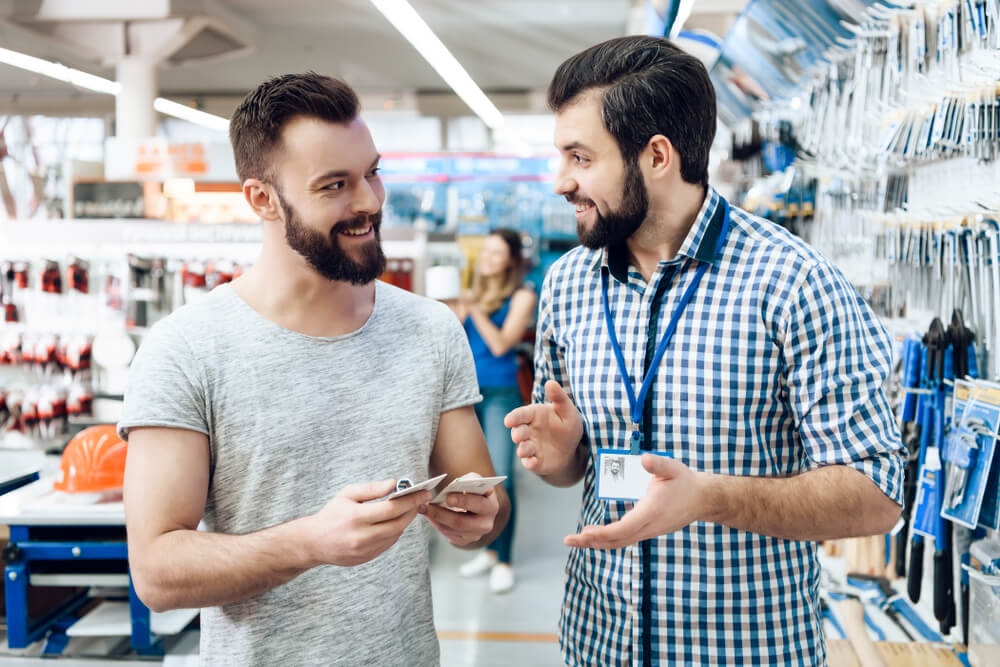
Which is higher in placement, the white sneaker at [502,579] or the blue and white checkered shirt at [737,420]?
the blue and white checkered shirt at [737,420]

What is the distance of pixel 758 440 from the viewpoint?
4.96ft

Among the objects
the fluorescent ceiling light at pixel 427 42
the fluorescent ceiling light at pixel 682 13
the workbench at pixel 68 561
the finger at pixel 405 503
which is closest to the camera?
the finger at pixel 405 503

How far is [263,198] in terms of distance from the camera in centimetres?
167

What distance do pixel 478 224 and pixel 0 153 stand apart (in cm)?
1301

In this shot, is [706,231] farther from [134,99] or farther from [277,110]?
[134,99]

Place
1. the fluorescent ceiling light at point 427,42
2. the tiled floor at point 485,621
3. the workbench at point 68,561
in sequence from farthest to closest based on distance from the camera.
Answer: the fluorescent ceiling light at point 427,42, the tiled floor at point 485,621, the workbench at point 68,561

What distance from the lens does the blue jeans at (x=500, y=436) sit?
4977 mm

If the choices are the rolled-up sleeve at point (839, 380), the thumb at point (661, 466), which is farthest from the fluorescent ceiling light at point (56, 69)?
the thumb at point (661, 466)

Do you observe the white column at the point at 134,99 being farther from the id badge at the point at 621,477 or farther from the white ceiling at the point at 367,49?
the id badge at the point at 621,477

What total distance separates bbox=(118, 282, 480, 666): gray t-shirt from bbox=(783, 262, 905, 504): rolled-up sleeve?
0.75 m

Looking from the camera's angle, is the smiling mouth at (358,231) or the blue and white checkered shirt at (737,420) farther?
the smiling mouth at (358,231)

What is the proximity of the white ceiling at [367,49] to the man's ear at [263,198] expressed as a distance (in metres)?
10.6

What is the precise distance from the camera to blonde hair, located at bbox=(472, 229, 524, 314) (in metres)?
5.14

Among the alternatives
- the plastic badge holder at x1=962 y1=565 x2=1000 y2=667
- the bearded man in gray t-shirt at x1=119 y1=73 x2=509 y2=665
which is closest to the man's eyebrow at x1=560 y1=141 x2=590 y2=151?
the bearded man in gray t-shirt at x1=119 y1=73 x2=509 y2=665
